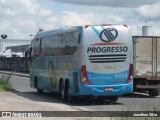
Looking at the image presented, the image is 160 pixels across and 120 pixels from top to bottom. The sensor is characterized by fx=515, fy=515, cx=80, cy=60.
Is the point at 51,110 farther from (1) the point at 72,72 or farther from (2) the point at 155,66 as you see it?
(2) the point at 155,66

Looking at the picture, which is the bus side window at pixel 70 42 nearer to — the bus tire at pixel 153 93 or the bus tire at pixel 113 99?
the bus tire at pixel 113 99

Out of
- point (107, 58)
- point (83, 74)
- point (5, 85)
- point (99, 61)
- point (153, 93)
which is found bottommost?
point (153, 93)

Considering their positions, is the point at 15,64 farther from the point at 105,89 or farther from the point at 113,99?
the point at 105,89

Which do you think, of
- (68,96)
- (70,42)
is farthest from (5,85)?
(70,42)

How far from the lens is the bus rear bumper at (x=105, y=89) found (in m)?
19.7

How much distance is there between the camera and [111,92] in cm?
2009

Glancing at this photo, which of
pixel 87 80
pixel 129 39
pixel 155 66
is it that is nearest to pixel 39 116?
pixel 87 80

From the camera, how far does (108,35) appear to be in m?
19.9

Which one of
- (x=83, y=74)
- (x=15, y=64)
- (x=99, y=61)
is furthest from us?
Answer: (x=15, y=64)

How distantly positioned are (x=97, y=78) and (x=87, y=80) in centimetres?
41

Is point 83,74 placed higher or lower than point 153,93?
higher

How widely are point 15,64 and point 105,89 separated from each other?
154ft

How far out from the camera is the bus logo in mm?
19797

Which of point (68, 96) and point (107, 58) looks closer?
point (107, 58)
